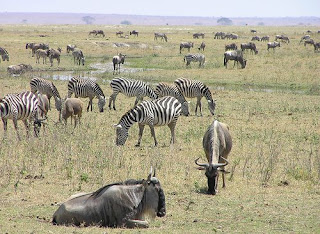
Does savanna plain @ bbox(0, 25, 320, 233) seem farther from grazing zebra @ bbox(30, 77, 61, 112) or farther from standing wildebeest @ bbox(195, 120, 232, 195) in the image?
grazing zebra @ bbox(30, 77, 61, 112)

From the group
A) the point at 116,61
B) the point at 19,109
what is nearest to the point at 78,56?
the point at 116,61

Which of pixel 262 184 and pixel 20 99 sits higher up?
pixel 20 99

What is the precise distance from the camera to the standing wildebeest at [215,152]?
9461 mm

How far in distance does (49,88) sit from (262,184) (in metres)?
11.3

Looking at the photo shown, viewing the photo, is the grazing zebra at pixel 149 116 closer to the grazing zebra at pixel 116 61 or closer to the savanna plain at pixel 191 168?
the savanna plain at pixel 191 168

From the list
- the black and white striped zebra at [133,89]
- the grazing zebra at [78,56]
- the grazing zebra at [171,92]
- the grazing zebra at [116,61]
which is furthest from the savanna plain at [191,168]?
the grazing zebra at [78,56]

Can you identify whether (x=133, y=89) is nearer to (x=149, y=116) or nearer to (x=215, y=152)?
(x=149, y=116)

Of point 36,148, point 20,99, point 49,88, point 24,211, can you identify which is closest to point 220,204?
point 24,211

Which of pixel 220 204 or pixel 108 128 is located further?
pixel 108 128

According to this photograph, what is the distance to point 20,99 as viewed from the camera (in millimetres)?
14195

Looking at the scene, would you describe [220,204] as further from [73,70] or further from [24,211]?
[73,70]

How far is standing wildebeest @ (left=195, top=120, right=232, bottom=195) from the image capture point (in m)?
9.46

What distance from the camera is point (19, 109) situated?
14016 millimetres

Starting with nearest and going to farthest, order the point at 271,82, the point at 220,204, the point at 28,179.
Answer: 1. the point at 220,204
2. the point at 28,179
3. the point at 271,82
